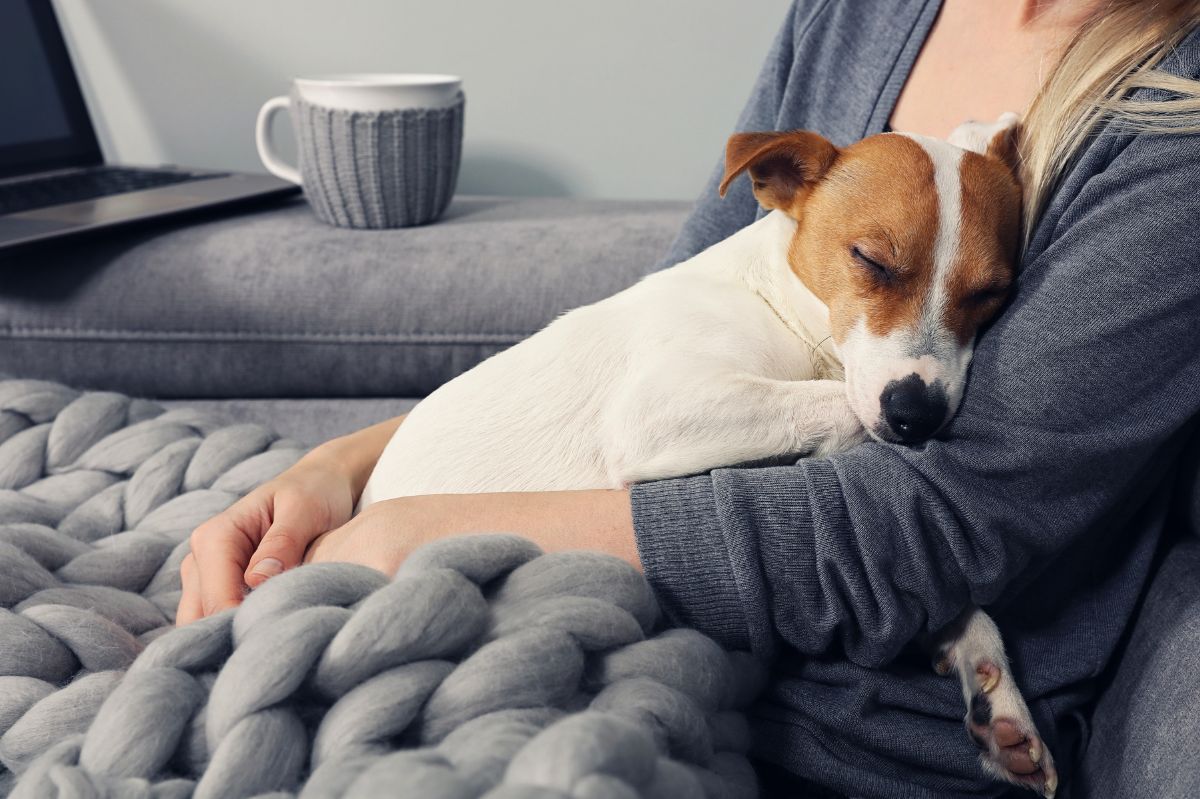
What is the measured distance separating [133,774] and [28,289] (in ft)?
4.06

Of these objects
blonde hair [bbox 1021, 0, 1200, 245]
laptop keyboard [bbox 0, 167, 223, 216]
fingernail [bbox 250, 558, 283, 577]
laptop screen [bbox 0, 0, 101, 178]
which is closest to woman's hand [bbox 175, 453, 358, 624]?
fingernail [bbox 250, 558, 283, 577]

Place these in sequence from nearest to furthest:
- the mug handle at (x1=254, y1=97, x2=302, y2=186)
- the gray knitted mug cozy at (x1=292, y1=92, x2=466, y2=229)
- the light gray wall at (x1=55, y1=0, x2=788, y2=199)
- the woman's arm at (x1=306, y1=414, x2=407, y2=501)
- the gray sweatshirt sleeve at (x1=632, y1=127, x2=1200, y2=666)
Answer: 1. the gray sweatshirt sleeve at (x1=632, y1=127, x2=1200, y2=666)
2. the woman's arm at (x1=306, y1=414, x2=407, y2=501)
3. the gray knitted mug cozy at (x1=292, y1=92, x2=466, y2=229)
4. the mug handle at (x1=254, y1=97, x2=302, y2=186)
5. the light gray wall at (x1=55, y1=0, x2=788, y2=199)

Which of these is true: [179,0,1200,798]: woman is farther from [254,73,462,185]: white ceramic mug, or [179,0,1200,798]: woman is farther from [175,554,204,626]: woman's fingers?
[254,73,462,185]: white ceramic mug

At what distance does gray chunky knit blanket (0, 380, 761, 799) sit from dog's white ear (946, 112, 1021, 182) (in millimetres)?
549

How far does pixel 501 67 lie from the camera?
2.11 meters

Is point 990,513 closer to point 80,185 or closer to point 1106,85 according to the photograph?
point 1106,85

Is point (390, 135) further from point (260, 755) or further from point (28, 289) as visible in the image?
point (260, 755)

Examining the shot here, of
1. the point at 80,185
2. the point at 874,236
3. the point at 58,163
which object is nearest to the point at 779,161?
the point at 874,236

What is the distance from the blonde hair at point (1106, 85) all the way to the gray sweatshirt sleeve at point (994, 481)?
6 centimetres

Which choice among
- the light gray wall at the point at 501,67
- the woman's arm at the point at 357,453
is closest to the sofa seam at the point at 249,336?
the woman's arm at the point at 357,453

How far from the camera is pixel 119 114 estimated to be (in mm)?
2264

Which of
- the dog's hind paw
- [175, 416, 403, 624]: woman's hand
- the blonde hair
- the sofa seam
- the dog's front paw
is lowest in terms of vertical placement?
the dog's hind paw

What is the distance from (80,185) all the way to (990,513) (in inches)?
74.4

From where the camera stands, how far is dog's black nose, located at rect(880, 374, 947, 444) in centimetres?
79
